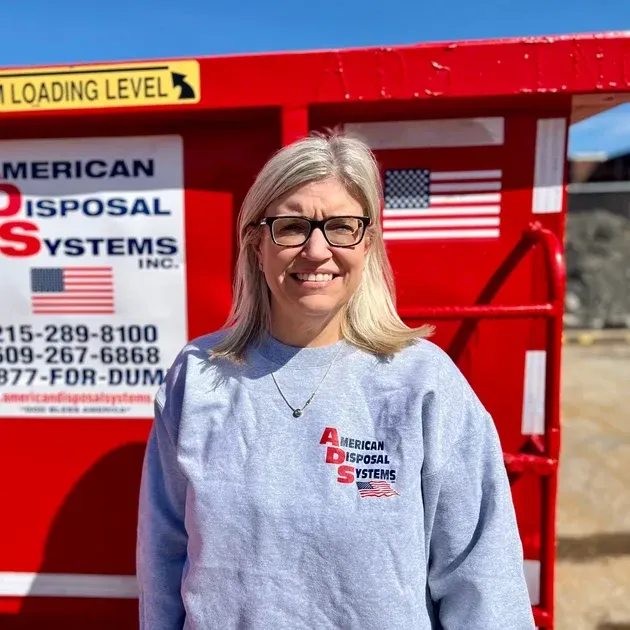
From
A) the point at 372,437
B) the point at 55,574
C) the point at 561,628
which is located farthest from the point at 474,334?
the point at 561,628

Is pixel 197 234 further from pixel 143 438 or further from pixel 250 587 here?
pixel 250 587

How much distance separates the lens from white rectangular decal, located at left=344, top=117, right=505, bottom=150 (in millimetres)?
1630

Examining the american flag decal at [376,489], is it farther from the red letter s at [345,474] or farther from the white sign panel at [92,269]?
the white sign panel at [92,269]

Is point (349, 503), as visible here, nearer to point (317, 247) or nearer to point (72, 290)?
point (317, 247)

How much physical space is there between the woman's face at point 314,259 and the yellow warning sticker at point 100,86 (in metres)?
0.66

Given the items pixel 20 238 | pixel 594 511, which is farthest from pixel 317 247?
pixel 594 511

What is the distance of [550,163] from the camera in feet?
5.34

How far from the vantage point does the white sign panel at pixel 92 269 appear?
173cm

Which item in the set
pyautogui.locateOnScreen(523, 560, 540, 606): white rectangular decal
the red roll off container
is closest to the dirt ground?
pyautogui.locateOnScreen(523, 560, 540, 606): white rectangular decal

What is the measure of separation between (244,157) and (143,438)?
35.7 inches

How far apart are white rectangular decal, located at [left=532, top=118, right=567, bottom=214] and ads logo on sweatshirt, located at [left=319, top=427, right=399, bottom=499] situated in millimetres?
941

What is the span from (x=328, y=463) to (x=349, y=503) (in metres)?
0.08

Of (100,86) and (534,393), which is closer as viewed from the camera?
(100,86)

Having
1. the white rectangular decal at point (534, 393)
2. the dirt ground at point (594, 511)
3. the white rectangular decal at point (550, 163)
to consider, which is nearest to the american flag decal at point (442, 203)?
the white rectangular decal at point (550, 163)
